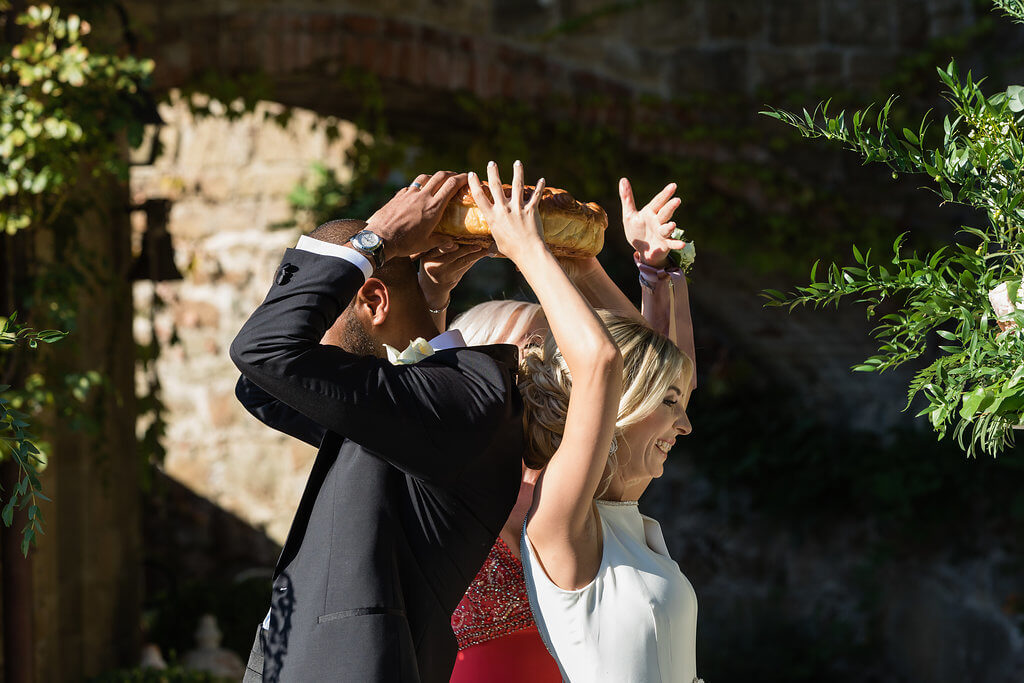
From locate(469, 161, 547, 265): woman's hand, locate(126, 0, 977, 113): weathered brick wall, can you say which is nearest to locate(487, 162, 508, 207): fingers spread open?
locate(469, 161, 547, 265): woman's hand

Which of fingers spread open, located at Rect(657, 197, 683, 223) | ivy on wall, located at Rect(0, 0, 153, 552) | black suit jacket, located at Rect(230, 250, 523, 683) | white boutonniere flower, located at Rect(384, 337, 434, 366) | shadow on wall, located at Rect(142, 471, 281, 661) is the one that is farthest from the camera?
shadow on wall, located at Rect(142, 471, 281, 661)

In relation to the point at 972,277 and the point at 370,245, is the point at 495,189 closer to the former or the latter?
the point at 370,245

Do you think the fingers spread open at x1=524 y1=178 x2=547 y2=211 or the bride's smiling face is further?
the bride's smiling face

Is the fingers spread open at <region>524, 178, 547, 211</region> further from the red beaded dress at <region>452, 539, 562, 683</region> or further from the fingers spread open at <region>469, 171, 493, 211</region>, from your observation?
the red beaded dress at <region>452, 539, 562, 683</region>

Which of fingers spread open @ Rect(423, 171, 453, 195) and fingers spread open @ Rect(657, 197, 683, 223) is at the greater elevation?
fingers spread open @ Rect(423, 171, 453, 195)

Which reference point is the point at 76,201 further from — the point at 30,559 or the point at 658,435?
the point at 658,435

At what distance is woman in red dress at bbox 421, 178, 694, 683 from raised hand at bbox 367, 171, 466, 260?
0.19 metres

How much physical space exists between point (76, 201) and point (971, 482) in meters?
3.68

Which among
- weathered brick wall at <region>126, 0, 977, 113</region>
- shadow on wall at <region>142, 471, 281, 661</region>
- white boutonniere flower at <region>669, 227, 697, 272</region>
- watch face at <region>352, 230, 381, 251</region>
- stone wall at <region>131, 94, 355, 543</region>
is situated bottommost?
shadow on wall at <region>142, 471, 281, 661</region>

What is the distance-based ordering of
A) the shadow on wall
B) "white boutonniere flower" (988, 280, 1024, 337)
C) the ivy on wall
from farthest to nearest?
the shadow on wall < the ivy on wall < "white boutonniere flower" (988, 280, 1024, 337)

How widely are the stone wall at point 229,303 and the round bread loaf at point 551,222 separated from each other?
4541 millimetres

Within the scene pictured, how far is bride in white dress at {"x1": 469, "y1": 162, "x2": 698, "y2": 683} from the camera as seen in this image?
4.84ft

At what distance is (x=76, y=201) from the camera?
348 cm

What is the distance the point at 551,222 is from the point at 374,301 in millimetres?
302
